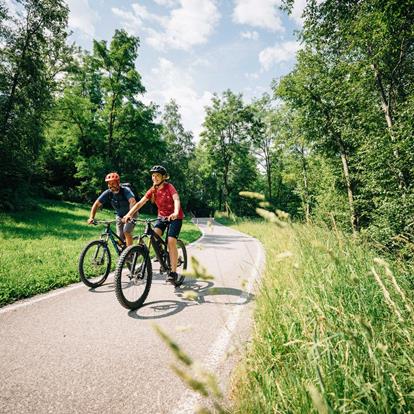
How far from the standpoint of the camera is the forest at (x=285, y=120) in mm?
9852

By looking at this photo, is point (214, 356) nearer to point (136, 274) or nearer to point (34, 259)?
point (136, 274)

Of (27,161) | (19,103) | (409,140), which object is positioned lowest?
(27,161)

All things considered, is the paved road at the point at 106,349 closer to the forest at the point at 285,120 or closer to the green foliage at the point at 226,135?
the forest at the point at 285,120

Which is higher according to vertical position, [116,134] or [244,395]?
[116,134]

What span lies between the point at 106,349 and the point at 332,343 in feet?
7.63

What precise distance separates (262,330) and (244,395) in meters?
0.79

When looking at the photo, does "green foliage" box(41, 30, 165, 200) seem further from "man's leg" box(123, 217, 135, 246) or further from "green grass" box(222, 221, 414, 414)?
"green grass" box(222, 221, 414, 414)

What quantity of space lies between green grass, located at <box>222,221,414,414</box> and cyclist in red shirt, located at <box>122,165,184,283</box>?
6.51 feet

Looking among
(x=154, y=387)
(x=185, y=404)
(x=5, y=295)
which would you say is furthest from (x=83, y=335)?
(x=5, y=295)

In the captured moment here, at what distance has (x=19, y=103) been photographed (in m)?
17.2

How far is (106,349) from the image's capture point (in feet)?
9.78

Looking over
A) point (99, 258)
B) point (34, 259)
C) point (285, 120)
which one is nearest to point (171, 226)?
point (99, 258)

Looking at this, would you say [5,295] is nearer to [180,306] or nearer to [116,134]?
[180,306]

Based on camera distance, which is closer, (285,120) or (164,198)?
(164,198)
